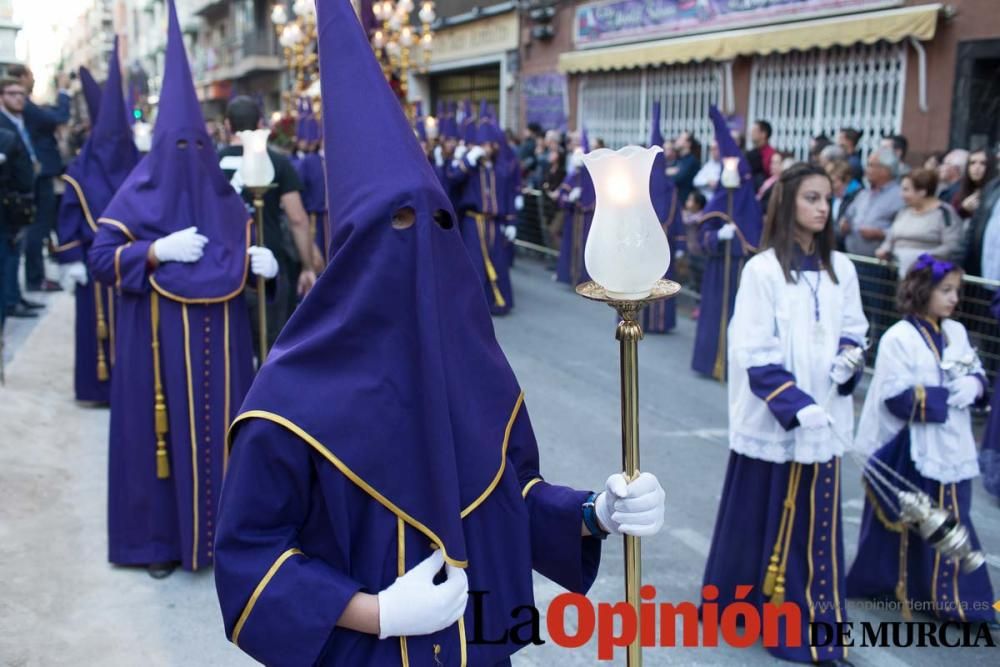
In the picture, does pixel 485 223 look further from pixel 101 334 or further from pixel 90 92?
pixel 101 334

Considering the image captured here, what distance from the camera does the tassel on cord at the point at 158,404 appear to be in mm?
4203

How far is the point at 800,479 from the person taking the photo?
3814 millimetres

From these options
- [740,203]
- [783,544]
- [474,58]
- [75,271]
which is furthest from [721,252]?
[474,58]

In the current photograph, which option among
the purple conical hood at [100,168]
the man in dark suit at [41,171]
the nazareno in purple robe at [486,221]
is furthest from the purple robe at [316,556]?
the nazareno in purple robe at [486,221]

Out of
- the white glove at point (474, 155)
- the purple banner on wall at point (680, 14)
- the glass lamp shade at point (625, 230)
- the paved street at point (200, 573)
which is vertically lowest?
the paved street at point (200, 573)

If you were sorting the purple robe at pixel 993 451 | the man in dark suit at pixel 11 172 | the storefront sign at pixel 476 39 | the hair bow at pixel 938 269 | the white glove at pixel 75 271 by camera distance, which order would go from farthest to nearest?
the storefront sign at pixel 476 39, the man in dark suit at pixel 11 172, the white glove at pixel 75 271, the purple robe at pixel 993 451, the hair bow at pixel 938 269

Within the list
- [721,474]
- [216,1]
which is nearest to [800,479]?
[721,474]

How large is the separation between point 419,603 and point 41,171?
31.7ft

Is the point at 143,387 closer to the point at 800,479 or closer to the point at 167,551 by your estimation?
the point at 167,551

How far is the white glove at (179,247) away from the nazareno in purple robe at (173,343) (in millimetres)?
76

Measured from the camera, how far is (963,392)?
13.5ft

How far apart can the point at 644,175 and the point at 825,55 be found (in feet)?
39.2

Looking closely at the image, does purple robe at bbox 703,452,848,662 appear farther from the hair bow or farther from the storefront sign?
the storefront sign

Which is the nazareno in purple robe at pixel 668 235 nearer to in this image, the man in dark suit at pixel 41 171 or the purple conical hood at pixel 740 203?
the purple conical hood at pixel 740 203
